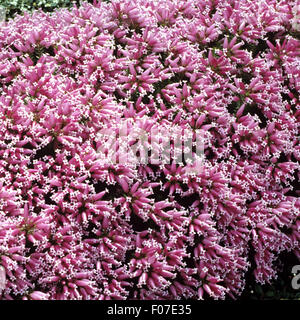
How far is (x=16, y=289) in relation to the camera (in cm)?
367

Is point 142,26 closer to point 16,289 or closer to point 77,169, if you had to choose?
point 77,169

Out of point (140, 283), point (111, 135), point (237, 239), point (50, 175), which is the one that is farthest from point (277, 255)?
point (50, 175)

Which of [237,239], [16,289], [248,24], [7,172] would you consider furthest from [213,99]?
[16,289]

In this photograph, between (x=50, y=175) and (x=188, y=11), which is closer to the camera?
(x=50, y=175)

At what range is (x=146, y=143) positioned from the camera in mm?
4070

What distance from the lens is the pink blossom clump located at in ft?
12.7

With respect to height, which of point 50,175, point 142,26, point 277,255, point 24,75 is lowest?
point 277,255

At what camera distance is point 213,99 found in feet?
14.5

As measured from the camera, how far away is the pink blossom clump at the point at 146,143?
388 centimetres

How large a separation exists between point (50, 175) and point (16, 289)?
40.8 inches
